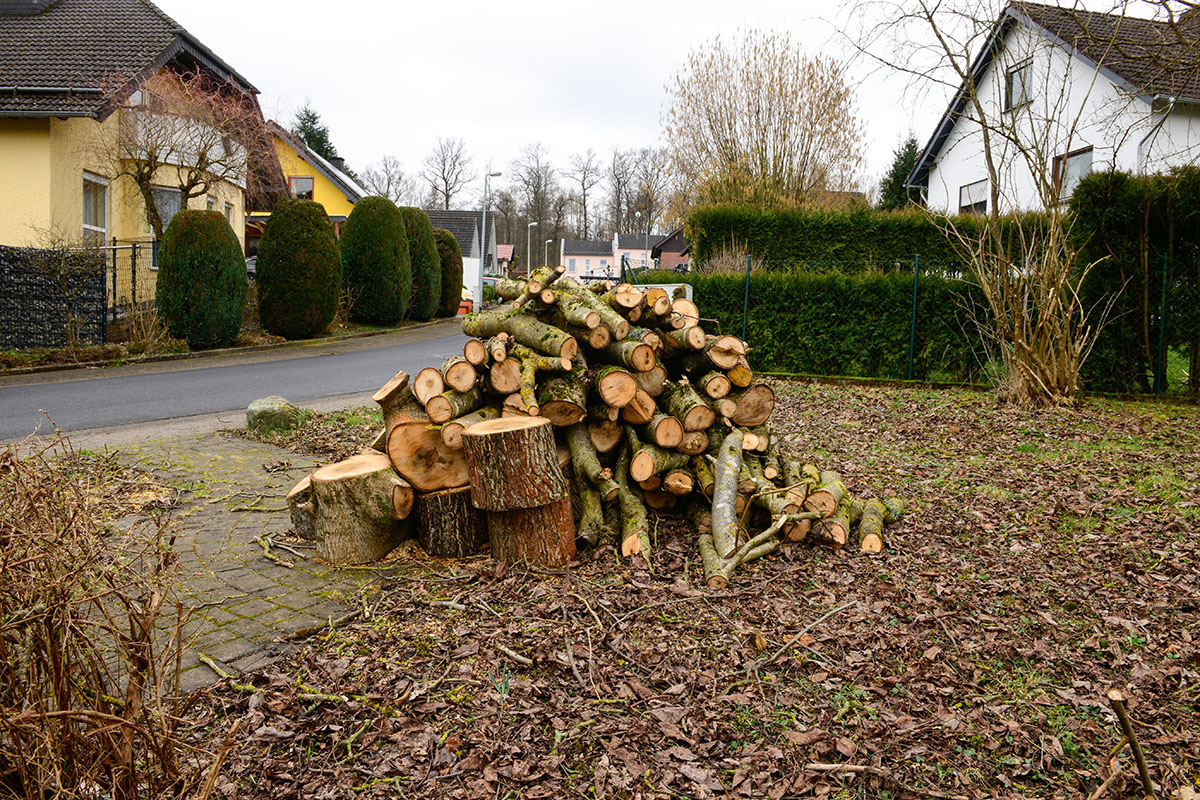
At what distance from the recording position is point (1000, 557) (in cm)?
448

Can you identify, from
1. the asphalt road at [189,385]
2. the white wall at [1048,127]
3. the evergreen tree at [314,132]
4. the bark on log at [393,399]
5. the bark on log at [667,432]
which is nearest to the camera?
the bark on log at [667,432]

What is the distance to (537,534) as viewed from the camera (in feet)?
14.0

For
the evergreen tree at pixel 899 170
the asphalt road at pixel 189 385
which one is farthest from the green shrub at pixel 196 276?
the evergreen tree at pixel 899 170

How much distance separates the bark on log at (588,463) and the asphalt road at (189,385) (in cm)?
594

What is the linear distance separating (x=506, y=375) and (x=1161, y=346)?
1030 centimetres

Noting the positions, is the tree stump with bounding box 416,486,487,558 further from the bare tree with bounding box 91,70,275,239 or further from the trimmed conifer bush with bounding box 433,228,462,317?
the trimmed conifer bush with bounding box 433,228,462,317

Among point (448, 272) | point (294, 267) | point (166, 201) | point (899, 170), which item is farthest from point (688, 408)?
point (899, 170)

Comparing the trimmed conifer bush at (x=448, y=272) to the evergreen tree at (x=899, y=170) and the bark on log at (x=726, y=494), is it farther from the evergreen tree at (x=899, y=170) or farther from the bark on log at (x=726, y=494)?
the bark on log at (x=726, y=494)

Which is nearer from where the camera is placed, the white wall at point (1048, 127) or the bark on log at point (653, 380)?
the bark on log at point (653, 380)

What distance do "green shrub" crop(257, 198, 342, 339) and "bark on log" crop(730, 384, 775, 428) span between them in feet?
47.4

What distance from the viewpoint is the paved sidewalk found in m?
3.47

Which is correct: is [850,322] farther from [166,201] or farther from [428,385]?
[166,201]

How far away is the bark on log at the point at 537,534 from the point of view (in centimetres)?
424

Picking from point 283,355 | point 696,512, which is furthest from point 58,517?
point 283,355
